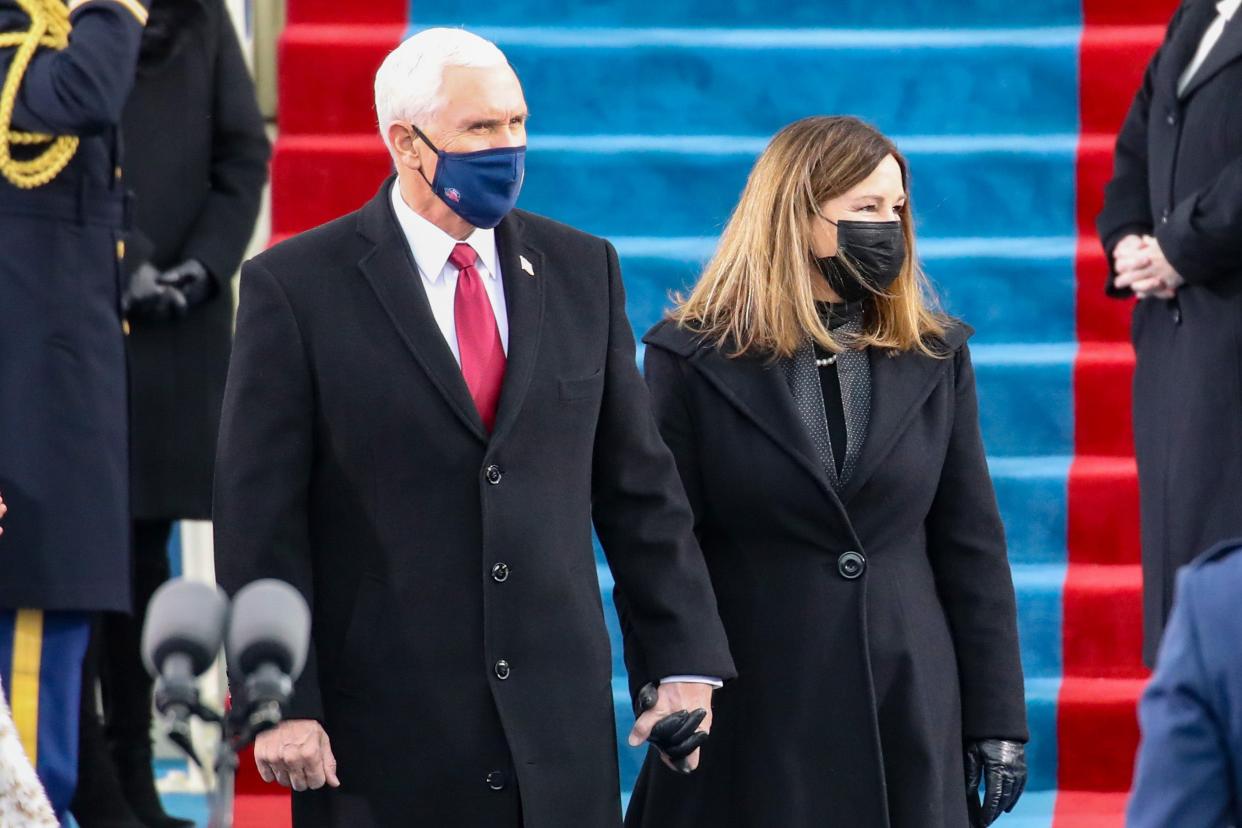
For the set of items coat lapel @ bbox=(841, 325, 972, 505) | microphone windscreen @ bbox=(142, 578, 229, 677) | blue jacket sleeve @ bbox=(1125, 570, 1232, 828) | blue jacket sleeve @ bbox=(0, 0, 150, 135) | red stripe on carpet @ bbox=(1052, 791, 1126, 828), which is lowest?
red stripe on carpet @ bbox=(1052, 791, 1126, 828)

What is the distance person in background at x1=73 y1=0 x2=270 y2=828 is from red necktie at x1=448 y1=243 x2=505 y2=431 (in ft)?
6.24

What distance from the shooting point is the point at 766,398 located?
148 inches

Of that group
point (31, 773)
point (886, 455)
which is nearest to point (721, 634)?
point (886, 455)

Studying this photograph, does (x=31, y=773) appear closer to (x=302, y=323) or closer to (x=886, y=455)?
(x=302, y=323)

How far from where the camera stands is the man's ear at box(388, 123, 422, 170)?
3479mm

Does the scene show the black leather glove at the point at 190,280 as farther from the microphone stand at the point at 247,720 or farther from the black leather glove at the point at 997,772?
the microphone stand at the point at 247,720

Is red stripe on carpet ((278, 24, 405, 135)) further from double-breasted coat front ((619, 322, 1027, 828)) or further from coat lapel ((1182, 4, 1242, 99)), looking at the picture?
double-breasted coat front ((619, 322, 1027, 828))

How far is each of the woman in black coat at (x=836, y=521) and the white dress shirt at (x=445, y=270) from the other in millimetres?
295

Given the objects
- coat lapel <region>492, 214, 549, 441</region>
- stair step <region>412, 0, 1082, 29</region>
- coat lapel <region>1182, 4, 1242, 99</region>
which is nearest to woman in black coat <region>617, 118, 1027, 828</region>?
coat lapel <region>492, 214, 549, 441</region>

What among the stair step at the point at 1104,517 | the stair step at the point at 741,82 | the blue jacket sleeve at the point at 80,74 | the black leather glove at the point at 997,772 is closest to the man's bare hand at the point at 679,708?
the black leather glove at the point at 997,772

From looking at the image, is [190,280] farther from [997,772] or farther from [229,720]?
[229,720]

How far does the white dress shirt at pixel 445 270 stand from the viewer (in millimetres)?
3438

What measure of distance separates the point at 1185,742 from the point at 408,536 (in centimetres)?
155

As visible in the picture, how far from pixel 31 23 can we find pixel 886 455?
198cm
